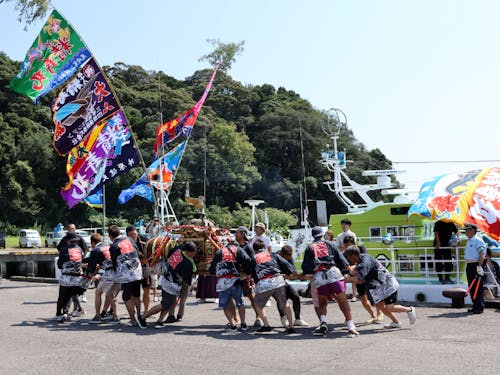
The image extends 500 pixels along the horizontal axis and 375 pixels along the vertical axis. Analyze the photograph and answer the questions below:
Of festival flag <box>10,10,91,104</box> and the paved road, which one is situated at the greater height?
festival flag <box>10,10,91,104</box>

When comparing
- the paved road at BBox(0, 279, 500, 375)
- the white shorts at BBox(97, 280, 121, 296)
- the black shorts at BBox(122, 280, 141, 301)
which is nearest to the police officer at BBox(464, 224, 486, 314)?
the paved road at BBox(0, 279, 500, 375)

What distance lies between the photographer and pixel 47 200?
53594 millimetres

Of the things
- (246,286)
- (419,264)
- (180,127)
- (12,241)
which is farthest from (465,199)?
(12,241)

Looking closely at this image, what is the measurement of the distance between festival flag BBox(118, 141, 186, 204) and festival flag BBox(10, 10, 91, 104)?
494 centimetres

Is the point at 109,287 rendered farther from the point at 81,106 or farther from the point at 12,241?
the point at 12,241

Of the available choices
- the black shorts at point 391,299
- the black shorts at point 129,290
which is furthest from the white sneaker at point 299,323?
the black shorts at point 129,290

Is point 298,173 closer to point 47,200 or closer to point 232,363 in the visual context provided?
point 47,200

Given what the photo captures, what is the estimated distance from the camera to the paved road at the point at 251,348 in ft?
23.2

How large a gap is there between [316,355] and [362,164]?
61.9 metres

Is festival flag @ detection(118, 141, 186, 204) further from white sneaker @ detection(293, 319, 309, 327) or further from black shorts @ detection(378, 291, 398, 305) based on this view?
black shorts @ detection(378, 291, 398, 305)

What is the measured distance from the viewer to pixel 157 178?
76.6ft

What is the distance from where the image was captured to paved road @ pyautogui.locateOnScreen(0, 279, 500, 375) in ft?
23.2

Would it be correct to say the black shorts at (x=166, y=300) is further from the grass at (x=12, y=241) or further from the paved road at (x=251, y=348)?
the grass at (x=12, y=241)

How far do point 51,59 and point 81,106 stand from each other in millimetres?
1758
